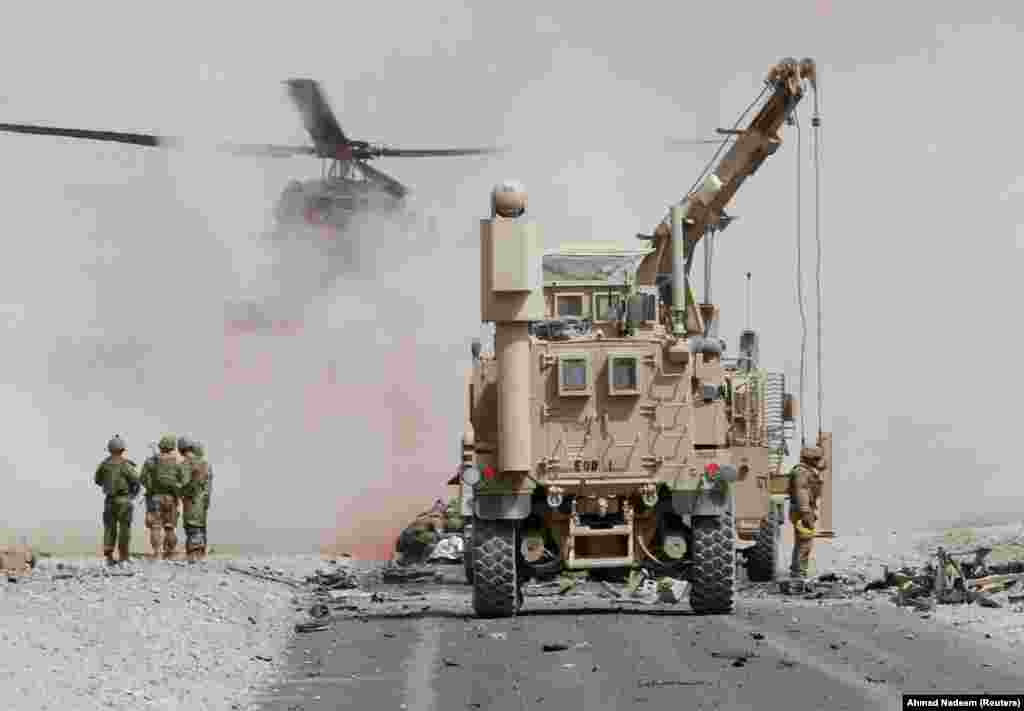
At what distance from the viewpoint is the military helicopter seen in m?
42.7

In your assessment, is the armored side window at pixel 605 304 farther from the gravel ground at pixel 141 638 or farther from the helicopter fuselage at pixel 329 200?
the helicopter fuselage at pixel 329 200

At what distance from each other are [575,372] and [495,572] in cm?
239

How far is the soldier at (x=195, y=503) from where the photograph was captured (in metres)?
30.8

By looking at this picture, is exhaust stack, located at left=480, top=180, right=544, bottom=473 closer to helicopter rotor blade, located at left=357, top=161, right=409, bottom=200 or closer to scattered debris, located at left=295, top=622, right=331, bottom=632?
scattered debris, located at left=295, top=622, right=331, bottom=632

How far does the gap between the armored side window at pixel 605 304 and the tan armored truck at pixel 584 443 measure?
4.01 feet

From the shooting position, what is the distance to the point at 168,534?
31.0 m

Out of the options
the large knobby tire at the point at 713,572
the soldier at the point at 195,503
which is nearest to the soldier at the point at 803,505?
the large knobby tire at the point at 713,572

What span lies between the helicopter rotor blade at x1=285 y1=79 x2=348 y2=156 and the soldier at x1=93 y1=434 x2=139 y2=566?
12802 millimetres

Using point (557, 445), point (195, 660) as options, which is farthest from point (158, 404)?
point (195, 660)

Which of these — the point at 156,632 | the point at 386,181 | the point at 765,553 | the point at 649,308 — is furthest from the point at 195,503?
the point at 386,181

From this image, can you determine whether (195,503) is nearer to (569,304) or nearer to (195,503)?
(195,503)

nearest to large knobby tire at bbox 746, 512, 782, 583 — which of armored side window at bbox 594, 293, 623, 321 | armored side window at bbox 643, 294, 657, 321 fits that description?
armored side window at bbox 594, 293, 623, 321

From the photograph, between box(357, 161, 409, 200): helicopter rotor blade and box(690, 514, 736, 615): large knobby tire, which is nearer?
box(690, 514, 736, 615): large knobby tire

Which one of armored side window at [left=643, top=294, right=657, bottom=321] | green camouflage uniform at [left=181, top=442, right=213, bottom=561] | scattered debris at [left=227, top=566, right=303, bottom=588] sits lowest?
scattered debris at [left=227, top=566, right=303, bottom=588]
